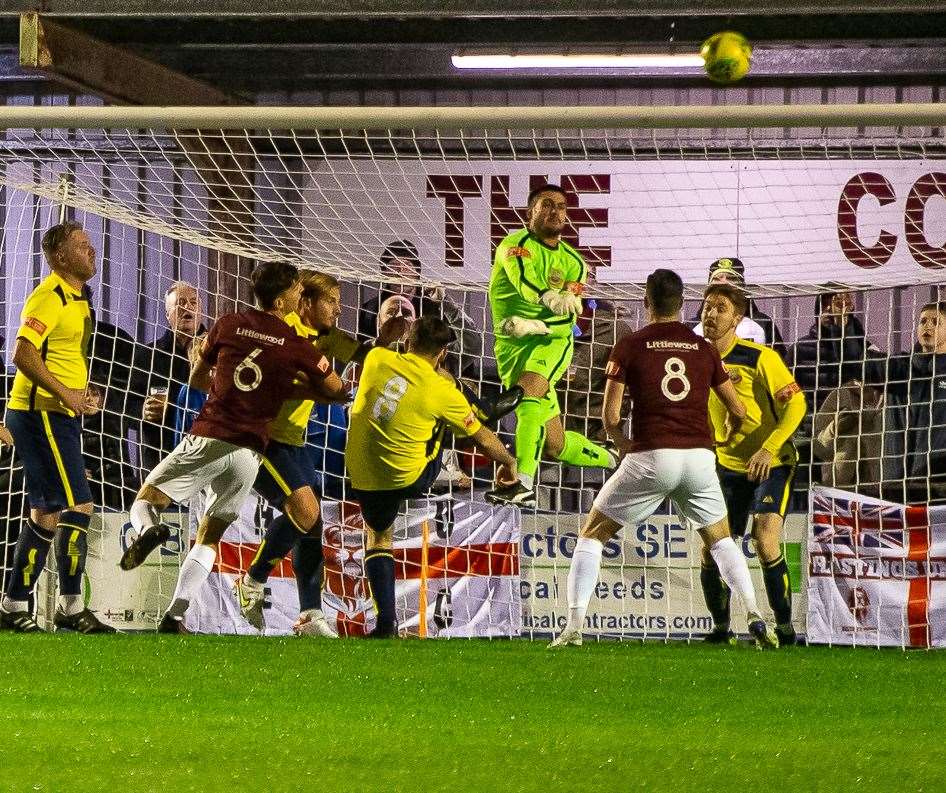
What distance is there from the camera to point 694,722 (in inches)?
193

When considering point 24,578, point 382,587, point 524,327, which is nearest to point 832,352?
point 524,327

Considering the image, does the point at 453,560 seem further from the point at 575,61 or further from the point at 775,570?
the point at 575,61

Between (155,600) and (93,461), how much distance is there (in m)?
1.77

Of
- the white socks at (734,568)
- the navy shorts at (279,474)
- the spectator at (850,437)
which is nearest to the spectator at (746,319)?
the spectator at (850,437)

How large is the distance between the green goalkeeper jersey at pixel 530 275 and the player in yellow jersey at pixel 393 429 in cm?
62

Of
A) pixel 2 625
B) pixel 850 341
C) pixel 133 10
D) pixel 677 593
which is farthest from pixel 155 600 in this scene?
pixel 850 341

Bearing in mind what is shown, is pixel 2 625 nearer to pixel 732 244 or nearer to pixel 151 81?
pixel 151 81

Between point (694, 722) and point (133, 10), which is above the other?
point (133, 10)

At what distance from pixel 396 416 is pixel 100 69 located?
489cm

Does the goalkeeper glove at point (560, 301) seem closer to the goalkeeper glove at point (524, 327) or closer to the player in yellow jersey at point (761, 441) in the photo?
Result: the goalkeeper glove at point (524, 327)

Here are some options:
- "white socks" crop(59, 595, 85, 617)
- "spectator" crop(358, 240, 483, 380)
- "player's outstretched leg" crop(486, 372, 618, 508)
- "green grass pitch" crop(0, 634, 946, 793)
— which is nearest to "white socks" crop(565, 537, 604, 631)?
"green grass pitch" crop(0, 634, 946, 793)

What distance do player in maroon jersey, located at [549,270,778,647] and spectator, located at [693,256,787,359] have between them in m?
1.92

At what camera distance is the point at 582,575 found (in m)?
7.53

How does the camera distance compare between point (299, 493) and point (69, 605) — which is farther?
point (69, 605)
